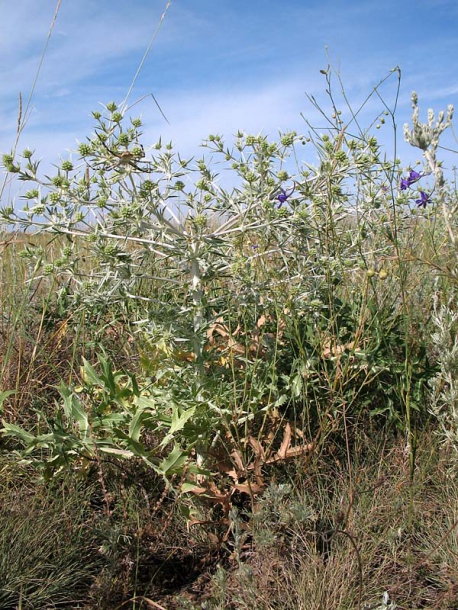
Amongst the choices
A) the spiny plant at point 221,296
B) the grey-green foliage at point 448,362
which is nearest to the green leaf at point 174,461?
the spiny plant at point 221,296

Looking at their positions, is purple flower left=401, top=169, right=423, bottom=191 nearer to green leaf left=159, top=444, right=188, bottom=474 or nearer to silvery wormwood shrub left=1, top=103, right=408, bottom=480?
silvery wormwood shrub left=1, top=103, right=408, bottom=480

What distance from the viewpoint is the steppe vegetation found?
6.16 ft

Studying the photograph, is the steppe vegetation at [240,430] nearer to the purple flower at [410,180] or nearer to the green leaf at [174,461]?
the green leaf at [174,461]

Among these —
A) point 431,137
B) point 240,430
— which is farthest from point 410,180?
point 240,430

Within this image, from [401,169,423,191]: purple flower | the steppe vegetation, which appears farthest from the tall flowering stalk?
[401,169,423,191]: purple flower

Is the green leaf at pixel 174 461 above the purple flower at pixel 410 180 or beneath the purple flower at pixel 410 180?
→ beneath

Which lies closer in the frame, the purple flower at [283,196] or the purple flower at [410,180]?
the purple flower at [283,196]

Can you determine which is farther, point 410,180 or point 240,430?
point 410,180

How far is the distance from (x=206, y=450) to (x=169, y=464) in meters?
0.29

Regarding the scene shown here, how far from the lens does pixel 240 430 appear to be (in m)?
2.33

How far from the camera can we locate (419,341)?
8.41 feet

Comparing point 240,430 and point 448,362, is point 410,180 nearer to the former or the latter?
point 448,362

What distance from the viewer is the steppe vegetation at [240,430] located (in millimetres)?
1879

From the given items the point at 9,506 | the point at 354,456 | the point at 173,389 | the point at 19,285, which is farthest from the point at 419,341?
the point at 19,285
